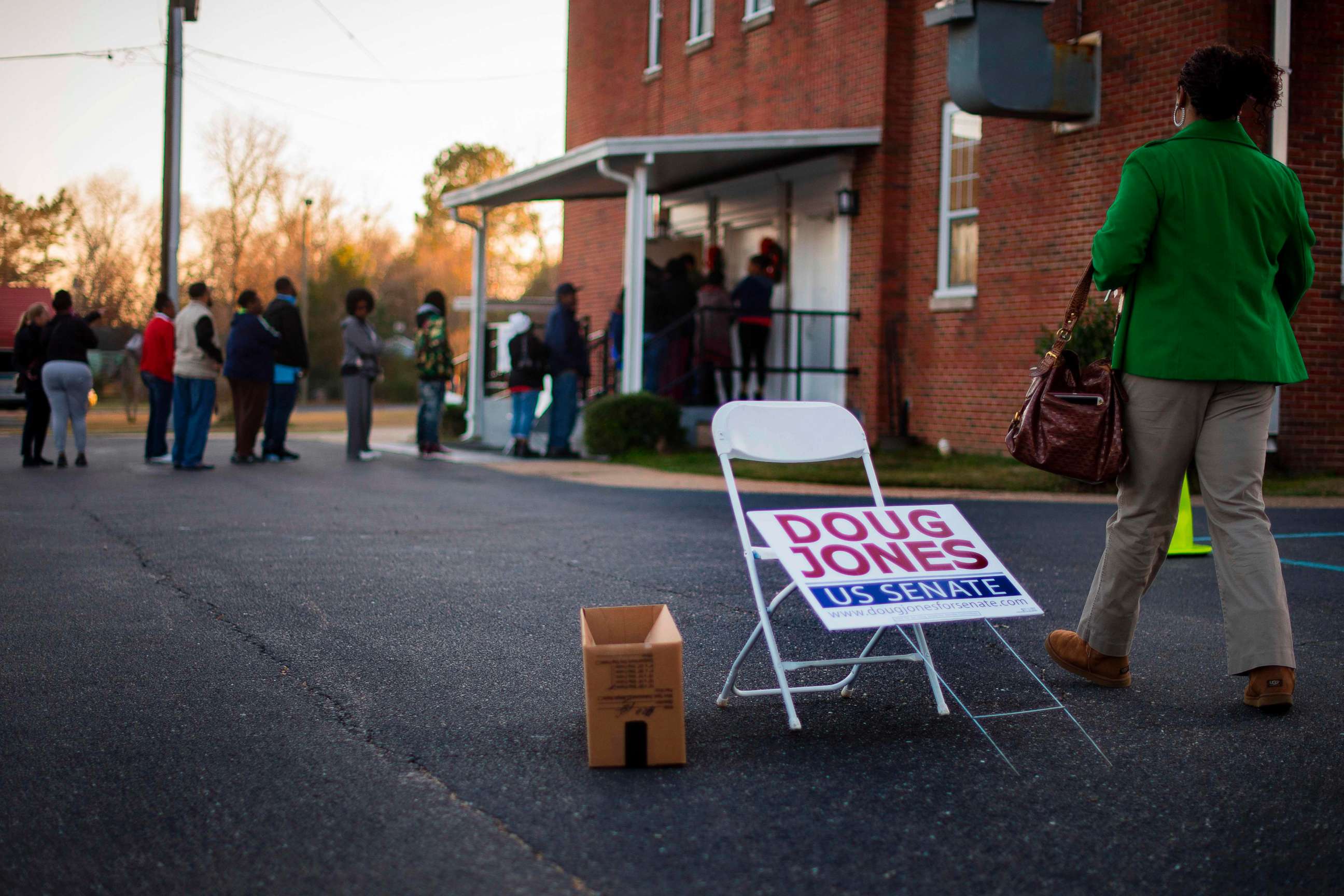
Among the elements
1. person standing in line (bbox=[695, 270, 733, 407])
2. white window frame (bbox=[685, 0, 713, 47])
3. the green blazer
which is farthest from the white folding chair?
white window frame (bbox=[685, 0, 713, 47])

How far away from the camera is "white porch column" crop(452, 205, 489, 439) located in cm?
1911

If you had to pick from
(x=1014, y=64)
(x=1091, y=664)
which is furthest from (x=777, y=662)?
(x=1014, y=64)

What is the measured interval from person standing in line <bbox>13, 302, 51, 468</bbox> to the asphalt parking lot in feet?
26.4

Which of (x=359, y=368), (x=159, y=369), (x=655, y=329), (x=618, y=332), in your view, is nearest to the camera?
(x=159, y=369)

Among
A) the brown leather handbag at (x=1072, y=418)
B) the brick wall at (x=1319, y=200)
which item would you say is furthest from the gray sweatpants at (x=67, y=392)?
the brick wall at (x=1319, y=200)

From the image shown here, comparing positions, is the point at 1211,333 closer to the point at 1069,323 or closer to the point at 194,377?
the point at 1069,323

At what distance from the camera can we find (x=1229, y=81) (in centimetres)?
422

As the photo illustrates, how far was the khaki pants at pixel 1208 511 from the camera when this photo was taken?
4.05 meters

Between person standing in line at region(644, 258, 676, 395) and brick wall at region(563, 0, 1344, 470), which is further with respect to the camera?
person standing in line at region(644, 258, 676, 395)

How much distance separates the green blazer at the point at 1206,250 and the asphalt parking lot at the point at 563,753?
3.80 feet

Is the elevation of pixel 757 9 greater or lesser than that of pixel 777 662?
greater

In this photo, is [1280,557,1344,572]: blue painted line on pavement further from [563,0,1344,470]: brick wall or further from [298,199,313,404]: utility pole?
[298,199,313,404]: utility pole

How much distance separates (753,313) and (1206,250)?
38.4 feet

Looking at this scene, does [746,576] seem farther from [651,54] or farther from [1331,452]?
[651,54]
